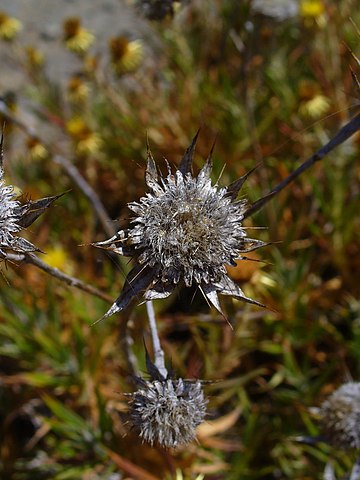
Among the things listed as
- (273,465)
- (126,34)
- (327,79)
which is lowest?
(273,465)

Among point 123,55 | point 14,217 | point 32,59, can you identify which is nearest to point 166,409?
point 14,217

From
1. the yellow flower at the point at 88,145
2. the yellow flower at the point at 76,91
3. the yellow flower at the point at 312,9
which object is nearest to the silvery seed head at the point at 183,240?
the yellow flower at the point at 88,145

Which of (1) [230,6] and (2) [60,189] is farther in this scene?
(1) [230,6]

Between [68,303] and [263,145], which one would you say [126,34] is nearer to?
[263,145]

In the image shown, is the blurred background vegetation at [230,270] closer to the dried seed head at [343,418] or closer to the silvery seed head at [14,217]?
the dried seed head at [343,418]

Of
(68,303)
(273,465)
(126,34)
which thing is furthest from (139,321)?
(126,34)

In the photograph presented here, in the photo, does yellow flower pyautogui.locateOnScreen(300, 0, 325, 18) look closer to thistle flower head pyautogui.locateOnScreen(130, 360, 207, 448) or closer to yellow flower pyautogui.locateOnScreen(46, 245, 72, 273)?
yellow flower pyautogui.locateOnScreen(46, 245, 72, 273)

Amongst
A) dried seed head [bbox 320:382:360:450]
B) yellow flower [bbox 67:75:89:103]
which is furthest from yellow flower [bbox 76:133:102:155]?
dried seed head [bbox 320:382:360:450]

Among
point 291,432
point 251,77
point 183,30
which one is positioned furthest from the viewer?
point 183,30
